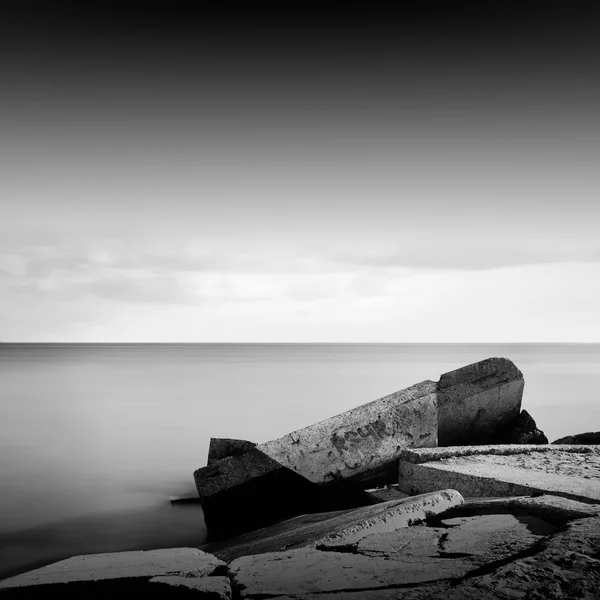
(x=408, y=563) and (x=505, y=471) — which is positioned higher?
(x=505, y=471)

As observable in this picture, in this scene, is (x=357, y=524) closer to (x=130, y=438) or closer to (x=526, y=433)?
(x=526, y=433)

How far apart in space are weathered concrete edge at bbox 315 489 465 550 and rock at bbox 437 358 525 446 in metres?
1.94

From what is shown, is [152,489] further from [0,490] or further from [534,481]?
[534,481]

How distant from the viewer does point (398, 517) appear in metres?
2.94

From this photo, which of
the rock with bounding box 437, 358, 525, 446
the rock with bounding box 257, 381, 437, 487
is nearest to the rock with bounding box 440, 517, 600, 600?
the rock with bounding box 257, 381, 437, 487

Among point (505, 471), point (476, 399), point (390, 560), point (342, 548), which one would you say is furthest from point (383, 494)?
point (390, 560)

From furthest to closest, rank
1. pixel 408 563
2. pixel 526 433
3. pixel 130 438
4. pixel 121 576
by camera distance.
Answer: pixel 130 438 < pixel 526 433 < pixel 121 576 < pixel 408 563

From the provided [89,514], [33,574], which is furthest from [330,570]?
[89,514]

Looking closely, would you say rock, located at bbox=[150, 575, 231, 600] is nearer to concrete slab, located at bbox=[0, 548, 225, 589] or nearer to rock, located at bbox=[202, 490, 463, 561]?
concrete slab, located at bbox=[0, 548, 225, 589]

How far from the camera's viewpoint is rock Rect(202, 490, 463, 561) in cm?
285

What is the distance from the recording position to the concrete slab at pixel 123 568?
2.50 m

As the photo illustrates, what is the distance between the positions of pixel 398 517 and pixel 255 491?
5.84 feet

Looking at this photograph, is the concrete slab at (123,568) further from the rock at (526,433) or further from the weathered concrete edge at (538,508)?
the rock at (526,433)

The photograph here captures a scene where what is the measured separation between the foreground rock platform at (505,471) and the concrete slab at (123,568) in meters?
1.84
